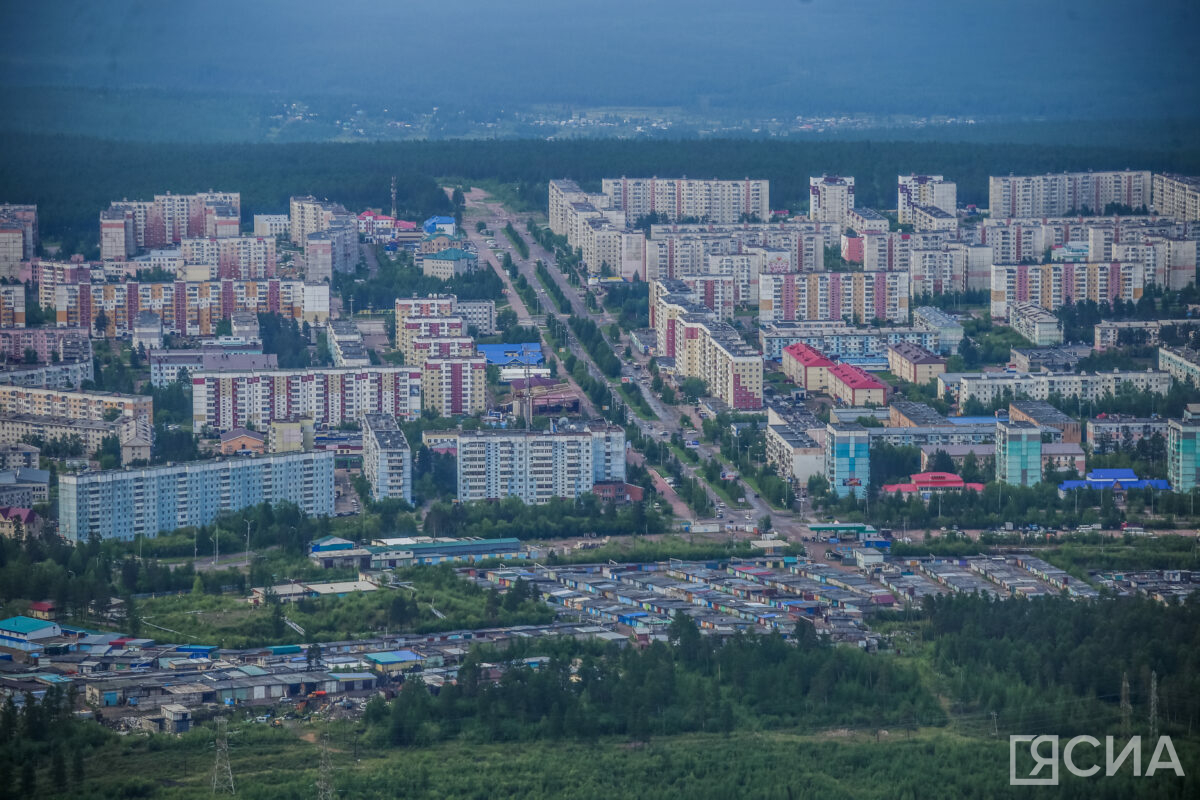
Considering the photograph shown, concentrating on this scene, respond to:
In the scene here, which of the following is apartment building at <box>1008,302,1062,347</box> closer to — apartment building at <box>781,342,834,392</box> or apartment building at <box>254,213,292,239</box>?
apartment building at <box>781,342,834,392</box>

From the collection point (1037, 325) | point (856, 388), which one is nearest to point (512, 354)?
point (856, 388)

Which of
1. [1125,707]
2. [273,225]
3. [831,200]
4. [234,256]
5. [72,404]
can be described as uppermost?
[831,200]

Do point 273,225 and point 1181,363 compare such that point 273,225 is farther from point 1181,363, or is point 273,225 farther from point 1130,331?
point 1181,363

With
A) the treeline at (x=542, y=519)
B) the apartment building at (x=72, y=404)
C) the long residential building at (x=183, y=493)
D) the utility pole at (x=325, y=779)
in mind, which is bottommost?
the utility pole at (x=325, y=779)

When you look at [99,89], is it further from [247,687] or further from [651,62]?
[247,687]

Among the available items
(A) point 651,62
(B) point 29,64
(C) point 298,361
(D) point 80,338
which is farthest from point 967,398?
(A) point 651,62

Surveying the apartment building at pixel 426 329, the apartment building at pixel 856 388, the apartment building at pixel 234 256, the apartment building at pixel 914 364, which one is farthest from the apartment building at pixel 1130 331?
the apartment building at pixel 234 256

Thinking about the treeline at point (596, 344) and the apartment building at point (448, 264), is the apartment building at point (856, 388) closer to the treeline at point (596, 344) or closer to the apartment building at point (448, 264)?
the treeline at point (596, 344)
